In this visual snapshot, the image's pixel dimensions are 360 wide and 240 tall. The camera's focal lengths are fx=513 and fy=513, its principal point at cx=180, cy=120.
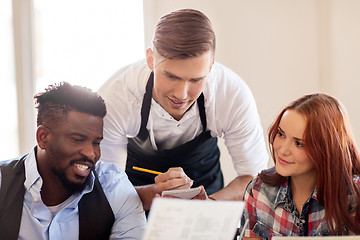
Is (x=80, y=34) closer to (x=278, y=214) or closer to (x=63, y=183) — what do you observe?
(x=63, y=183)

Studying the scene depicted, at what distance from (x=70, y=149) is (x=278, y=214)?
0.61 m

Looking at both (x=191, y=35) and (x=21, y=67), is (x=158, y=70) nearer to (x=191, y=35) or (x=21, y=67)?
(x=191, y=35)

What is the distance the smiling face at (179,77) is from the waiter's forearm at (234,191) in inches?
14.1

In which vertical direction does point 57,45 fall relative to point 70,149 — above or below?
above

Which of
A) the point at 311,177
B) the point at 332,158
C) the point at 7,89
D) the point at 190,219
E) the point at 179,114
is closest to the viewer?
the point at 190,219

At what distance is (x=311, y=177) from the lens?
4.81 feet

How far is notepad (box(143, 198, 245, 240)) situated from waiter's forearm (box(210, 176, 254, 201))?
0.78 m

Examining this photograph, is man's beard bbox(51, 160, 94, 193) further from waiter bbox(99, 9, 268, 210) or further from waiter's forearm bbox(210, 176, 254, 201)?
waiter's forearm bbox(210, 176, 254, 201)

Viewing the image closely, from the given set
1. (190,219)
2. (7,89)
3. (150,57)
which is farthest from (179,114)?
(7,89)

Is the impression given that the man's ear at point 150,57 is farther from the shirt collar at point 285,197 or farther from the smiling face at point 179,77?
the shirt collar at point 285,197

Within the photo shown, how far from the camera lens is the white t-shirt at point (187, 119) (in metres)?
1.69

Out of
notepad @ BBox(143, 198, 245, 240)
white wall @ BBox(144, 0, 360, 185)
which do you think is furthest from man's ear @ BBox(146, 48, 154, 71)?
white wall @ BBox(144, 0, 360, 185)

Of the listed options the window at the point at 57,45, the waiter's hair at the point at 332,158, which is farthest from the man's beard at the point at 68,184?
the window at the point at 57,45

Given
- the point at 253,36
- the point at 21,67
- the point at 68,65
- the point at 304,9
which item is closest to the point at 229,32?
the point at 253,36
